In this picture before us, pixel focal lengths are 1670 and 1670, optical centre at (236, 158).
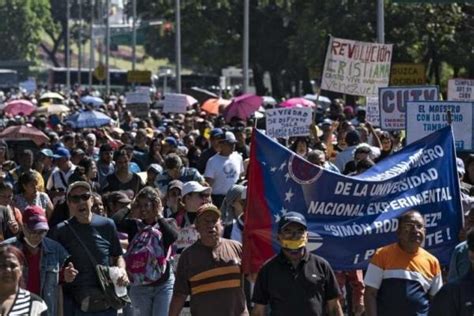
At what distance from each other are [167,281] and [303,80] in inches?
2378

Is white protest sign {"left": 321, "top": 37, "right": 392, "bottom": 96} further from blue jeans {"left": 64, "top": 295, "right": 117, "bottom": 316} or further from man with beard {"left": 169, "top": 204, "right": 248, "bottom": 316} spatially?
man with beard {"left": 169, "top": 204, "right": 248, "bottom": 316}

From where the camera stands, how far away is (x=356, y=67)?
21516 millimetres

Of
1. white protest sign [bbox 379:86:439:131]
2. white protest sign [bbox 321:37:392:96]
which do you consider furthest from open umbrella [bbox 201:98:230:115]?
white protest sign [bbox 379:86:439:131]

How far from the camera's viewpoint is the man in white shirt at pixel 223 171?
57.9 feet

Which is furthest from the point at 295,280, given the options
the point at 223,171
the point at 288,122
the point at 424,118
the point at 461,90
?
the point at 461,90

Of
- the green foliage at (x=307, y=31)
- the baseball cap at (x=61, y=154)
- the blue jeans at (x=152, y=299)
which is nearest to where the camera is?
the blue jeans at (x=152, y=299)

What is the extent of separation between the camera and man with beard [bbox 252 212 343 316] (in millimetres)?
9273

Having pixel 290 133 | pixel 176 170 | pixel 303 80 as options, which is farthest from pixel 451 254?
pixel 303 80

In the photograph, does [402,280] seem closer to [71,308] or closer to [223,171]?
[71,308]

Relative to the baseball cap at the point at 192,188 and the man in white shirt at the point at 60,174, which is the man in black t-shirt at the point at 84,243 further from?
the man in white shirt at the point at 60,174

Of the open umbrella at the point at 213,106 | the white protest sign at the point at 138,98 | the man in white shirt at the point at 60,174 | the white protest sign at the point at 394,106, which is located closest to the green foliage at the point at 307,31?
the open umbrella at the point at 213,106

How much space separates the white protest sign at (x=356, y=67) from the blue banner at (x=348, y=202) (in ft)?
34.5

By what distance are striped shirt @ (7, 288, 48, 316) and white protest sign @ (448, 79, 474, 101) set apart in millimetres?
15829

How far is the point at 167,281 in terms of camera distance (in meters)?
11.7
